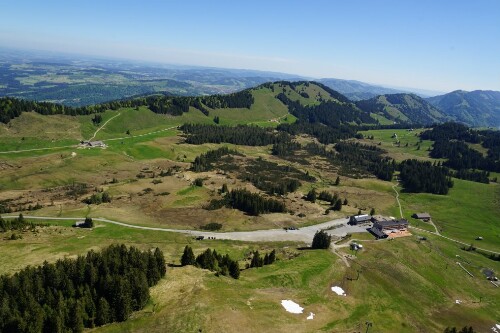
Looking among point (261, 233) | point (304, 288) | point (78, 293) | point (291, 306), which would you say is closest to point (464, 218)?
point (261, 233)

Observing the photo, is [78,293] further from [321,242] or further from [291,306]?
[321,242]

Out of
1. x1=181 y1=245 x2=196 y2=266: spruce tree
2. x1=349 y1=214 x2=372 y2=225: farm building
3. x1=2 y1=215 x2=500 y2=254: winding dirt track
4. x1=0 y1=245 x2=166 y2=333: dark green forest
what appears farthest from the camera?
x1=349 y1=214 x2=372 y2=225: farm building

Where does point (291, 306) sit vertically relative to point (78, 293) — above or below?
below

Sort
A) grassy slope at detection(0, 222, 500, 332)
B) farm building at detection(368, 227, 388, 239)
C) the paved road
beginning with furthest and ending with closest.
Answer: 1. farm building at detection(368, 227, 388, 239)
2. the paved road
3. grassy slope at detection(0, 222, 500, 332)

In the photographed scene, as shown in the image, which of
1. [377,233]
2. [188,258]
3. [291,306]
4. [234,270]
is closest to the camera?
[291,306]

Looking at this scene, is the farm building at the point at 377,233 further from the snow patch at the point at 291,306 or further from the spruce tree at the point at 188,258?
the spruce tree at the point at 188,258

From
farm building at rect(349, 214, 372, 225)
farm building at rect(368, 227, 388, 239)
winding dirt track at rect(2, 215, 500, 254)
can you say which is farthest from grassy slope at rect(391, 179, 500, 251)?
farm building at rect(368, 227, 388, 239)

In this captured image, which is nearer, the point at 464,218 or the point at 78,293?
the point at 78,293

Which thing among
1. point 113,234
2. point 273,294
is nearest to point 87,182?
point 113,234

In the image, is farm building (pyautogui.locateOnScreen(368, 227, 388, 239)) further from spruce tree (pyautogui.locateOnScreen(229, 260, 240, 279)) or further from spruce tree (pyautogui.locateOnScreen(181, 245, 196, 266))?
spruce tree (pyautogui.locateOnScreen(181, 245, 196, 266))
